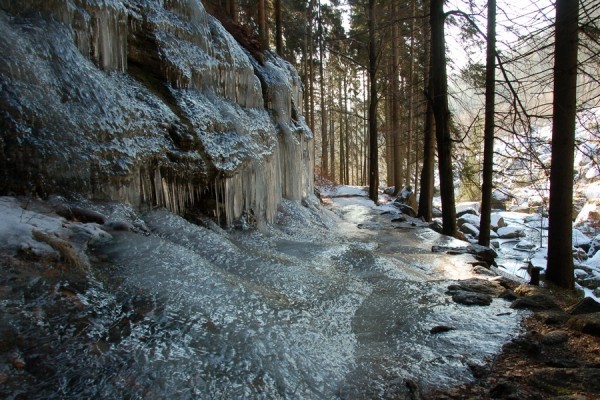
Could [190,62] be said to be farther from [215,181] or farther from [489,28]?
[489,28]

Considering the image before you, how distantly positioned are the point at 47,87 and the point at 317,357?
396 centimetres

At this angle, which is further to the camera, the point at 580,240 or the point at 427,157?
the point at 580,240

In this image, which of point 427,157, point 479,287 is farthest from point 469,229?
point 479,287

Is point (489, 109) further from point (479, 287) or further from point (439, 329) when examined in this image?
point (439, 329)

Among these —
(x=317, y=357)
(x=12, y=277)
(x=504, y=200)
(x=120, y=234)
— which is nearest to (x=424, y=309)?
(x=317, y=357)

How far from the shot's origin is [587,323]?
345 cm

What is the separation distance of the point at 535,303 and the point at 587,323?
81cm

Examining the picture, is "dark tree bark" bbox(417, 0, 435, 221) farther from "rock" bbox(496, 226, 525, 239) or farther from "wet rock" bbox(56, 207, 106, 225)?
"wet rock" bbox(56, 207, 106, 225)

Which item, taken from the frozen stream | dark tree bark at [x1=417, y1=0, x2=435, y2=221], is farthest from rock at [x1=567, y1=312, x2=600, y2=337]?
dark tree bark at [x1=417, y1=0, x2=435, y2=221]

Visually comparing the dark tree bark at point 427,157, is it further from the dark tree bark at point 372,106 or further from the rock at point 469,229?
the rock at point 469,229

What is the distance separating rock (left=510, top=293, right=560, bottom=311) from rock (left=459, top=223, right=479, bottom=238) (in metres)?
11.7

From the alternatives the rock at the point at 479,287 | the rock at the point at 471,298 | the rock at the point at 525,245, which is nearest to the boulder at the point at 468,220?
the rock at the point at 525,245

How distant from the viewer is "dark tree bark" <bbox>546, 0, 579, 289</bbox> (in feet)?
17.5

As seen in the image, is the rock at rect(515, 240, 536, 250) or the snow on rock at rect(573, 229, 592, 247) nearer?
the snow on rock at rect(573, 229, 592, 247)
